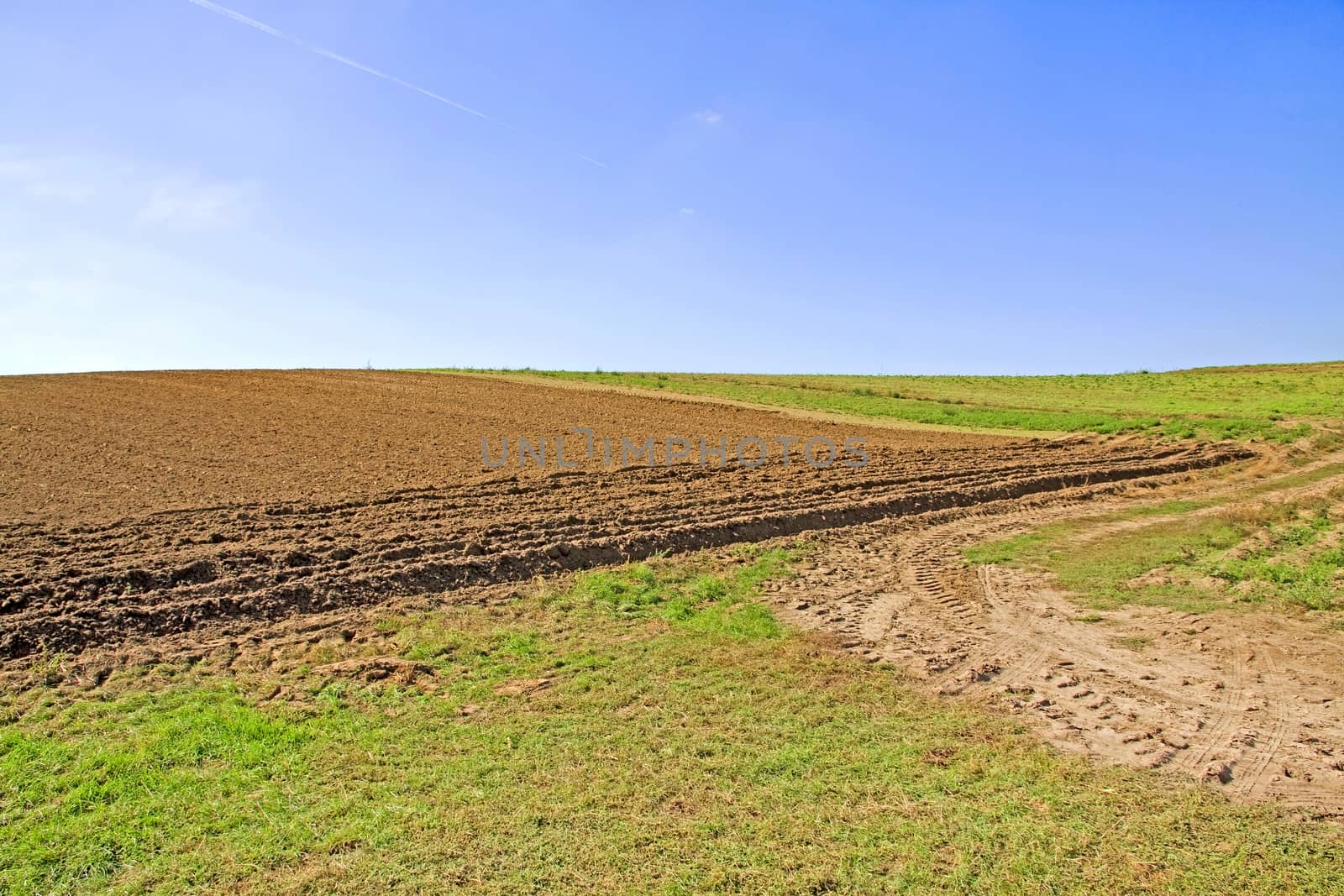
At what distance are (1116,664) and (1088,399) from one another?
3666cm

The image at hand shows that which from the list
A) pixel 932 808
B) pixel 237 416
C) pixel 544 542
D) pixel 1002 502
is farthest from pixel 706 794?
pixel 237 416

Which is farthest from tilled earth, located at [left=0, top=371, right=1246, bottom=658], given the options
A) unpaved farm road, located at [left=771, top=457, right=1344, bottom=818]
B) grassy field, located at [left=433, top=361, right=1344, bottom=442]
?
grassy field, located at [left=433, top=361, right=1344, bottom=442]

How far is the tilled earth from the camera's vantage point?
359 inches

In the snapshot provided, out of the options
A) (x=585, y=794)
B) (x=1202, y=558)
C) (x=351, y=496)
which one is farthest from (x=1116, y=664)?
(x=351, y=496)

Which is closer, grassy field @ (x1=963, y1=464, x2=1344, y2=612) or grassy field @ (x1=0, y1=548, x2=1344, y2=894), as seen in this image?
grassy field @ (x1=0, y1=548, x2=1344, y2=894)

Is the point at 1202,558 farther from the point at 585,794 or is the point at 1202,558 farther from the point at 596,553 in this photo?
the point at 585,794

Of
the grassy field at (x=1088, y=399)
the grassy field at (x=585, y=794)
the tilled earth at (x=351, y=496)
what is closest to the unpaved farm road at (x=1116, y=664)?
the grassy field at (x=585, y=794)

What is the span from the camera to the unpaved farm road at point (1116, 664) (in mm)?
5695

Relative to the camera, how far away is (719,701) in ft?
21.5

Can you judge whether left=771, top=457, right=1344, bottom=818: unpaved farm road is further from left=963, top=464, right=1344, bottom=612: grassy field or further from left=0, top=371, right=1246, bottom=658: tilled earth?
left=0, top=371, right=1246, bottom=658: tilled earth

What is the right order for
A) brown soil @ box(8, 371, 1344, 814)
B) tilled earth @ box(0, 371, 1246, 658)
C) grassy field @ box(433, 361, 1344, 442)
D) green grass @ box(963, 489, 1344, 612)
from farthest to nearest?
grassy field @ box(433, 361, 1344, 442)
green grass @ box(963, 489, 1344, 612)
tilled earth @ box(0, 371, 1246, 658)
brown soil @ box(8, 371, 1344, 814)

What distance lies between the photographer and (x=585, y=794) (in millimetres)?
5051

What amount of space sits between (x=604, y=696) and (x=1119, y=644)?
17.2ft

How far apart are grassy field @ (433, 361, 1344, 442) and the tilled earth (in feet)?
13.2
